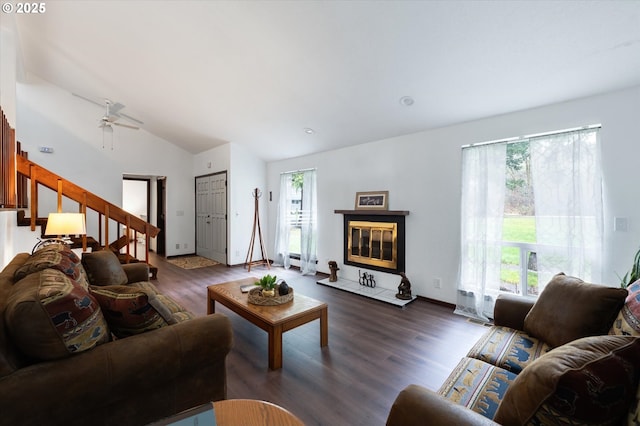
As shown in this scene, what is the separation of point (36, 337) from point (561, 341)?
8.42 feet

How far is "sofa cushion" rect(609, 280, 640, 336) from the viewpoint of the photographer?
1.23 meters

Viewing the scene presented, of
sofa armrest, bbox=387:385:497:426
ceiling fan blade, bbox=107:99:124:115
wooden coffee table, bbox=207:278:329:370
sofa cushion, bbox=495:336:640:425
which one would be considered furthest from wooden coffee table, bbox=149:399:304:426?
ceiling fan blade, bbox=107:99:124:115

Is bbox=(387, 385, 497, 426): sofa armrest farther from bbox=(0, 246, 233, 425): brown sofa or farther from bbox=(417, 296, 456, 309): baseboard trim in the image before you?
bbox=(417, 296, 456, 309): baseboard trim

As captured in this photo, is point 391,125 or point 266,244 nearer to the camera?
point 391,125

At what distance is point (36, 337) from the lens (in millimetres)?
1096

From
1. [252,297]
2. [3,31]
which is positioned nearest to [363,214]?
[252,297]

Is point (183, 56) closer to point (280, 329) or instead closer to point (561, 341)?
point (280, 329)

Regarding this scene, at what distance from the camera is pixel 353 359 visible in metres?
2.39

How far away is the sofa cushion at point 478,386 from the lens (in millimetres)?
1243

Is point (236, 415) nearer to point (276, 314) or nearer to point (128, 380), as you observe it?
point (128, 380)

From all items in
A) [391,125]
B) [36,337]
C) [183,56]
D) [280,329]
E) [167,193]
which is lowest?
[280,329]

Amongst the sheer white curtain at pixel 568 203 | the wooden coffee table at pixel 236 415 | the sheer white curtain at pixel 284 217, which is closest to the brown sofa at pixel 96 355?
the wooden coffee table at pixel 236 415

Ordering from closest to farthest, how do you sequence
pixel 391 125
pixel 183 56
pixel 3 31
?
pixel 3 31
pixel 183 56
pixel 391 125

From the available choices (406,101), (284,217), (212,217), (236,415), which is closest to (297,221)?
(284,217)
